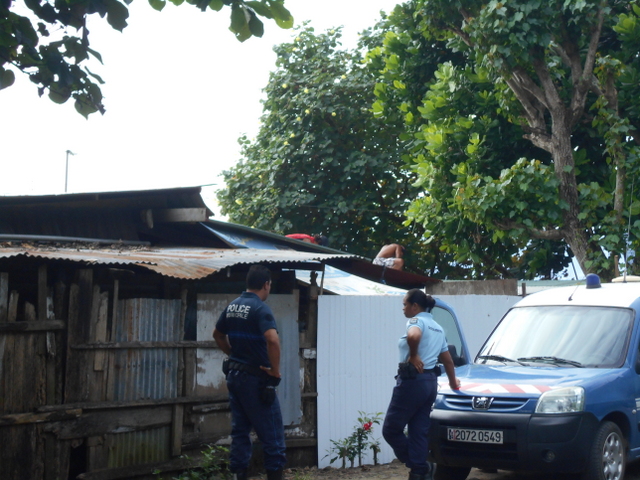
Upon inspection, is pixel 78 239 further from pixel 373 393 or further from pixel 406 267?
pixel 406 267

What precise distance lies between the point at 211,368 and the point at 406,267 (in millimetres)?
14953

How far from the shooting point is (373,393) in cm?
909

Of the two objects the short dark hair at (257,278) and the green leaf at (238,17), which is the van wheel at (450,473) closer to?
the short dark hair at (257,278)

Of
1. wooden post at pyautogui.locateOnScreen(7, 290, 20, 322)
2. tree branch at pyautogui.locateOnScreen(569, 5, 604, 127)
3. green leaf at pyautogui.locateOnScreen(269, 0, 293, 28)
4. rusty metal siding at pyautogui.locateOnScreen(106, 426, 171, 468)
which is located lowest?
rusty metal siding at pyautogui.locateOnScreen(106, 426, 171, 468)

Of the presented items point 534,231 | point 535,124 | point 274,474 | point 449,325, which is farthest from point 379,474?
point 535,124

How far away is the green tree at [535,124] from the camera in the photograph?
13.1 m

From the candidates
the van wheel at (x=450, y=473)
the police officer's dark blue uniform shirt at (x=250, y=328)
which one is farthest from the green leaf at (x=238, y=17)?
the van wheel at (x=450, y=473)

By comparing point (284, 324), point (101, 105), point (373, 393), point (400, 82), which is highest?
point (400, 82)

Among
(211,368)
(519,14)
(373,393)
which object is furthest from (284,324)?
(519,14)

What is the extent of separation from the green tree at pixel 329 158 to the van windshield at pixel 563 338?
1306 cm

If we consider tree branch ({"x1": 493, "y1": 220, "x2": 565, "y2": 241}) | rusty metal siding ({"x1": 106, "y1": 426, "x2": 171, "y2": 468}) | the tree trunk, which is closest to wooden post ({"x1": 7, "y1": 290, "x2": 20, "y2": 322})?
rusty metal siding ({"x1": 106, "y1": 426, "x2": 171, "y2": 468})

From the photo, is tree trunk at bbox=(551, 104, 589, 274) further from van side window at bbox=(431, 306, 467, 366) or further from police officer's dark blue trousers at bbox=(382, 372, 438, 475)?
police officer's dark blue trousers at bbox=(382, 372, 438, 475)

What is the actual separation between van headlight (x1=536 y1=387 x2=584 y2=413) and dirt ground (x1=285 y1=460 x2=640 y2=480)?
1218 mm

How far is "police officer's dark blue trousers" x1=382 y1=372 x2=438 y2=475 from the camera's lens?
21.0 feet
